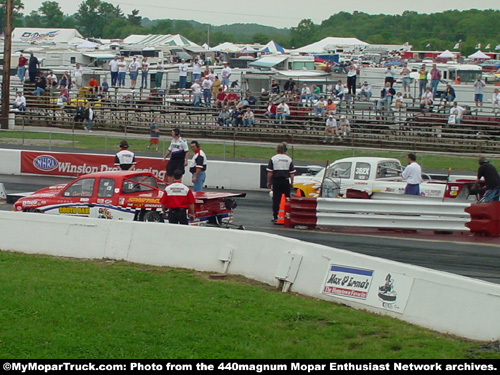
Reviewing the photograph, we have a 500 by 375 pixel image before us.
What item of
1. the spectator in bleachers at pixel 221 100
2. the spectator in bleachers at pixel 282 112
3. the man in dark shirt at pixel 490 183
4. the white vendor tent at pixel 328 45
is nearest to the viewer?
the man in dark shirt at pixel 490 183

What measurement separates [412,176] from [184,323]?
395 inches

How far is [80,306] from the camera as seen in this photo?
9734mm

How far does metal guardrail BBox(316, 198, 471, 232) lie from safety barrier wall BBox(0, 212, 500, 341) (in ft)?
16.9

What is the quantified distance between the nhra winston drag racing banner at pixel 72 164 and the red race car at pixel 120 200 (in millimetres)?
8266

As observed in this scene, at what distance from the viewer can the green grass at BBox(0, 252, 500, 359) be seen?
26.8 ft

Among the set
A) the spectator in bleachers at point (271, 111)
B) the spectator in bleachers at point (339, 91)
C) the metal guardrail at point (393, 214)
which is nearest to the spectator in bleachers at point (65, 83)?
the spectator in bleachers at point (271, 111)

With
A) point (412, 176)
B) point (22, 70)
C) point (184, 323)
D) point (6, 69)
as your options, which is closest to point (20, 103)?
point (6, 69)

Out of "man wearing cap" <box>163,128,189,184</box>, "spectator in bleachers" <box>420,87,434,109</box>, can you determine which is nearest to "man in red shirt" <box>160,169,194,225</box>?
"man wearing cap" <box>163,128,189,184</box>

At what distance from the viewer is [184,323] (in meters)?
9.03

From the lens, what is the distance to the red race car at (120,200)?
51.0 ft

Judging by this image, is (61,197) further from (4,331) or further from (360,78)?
(360,78)

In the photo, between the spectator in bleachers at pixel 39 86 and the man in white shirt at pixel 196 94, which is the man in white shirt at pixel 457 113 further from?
the spectator in bleachers at pixel 39 86

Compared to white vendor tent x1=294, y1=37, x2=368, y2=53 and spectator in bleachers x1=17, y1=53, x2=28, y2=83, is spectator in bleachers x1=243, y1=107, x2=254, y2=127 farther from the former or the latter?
white vendor tent x1=294, y1=37, x2=368, y2=53
